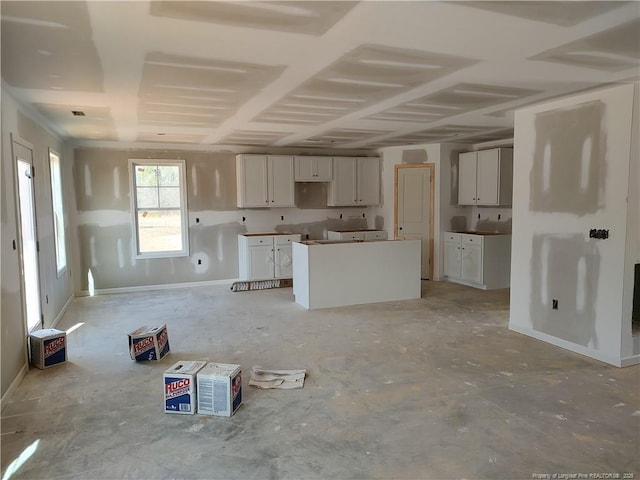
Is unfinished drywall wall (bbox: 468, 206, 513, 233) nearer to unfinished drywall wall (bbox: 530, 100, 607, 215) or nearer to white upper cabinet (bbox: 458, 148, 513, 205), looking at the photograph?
white upper cabinet (bbox: 458, 148, 513, 205)

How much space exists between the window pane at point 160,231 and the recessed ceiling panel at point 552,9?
20.4 feet

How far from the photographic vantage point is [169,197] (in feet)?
24.0

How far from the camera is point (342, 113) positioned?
15.9 feet

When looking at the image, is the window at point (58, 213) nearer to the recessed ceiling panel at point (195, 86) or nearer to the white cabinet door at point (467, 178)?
the recessed ceiling panel at point (195, 86)

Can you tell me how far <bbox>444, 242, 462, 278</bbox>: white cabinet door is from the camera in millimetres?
7320

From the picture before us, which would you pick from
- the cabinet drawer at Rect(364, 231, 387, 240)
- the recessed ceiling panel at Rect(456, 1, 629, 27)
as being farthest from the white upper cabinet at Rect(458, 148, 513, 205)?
the recessed ceiling panel at Rect(456, 1, 629, 27)

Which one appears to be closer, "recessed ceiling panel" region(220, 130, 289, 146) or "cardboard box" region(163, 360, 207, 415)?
"cardboard box" region(163, 360, 207, 415)

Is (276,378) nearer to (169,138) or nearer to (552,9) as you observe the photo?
(552,9)

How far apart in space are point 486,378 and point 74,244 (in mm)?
6212

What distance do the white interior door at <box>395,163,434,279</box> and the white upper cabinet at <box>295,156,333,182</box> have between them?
1.30 meters

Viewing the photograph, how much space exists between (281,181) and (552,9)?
19.2 ft

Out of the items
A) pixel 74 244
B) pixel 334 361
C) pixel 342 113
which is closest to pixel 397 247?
pixel 342 113

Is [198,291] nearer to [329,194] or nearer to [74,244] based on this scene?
[74,244]

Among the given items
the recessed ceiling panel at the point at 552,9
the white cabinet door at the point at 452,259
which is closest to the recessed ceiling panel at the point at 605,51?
the recessed ceiling panel at the point at 552,9
